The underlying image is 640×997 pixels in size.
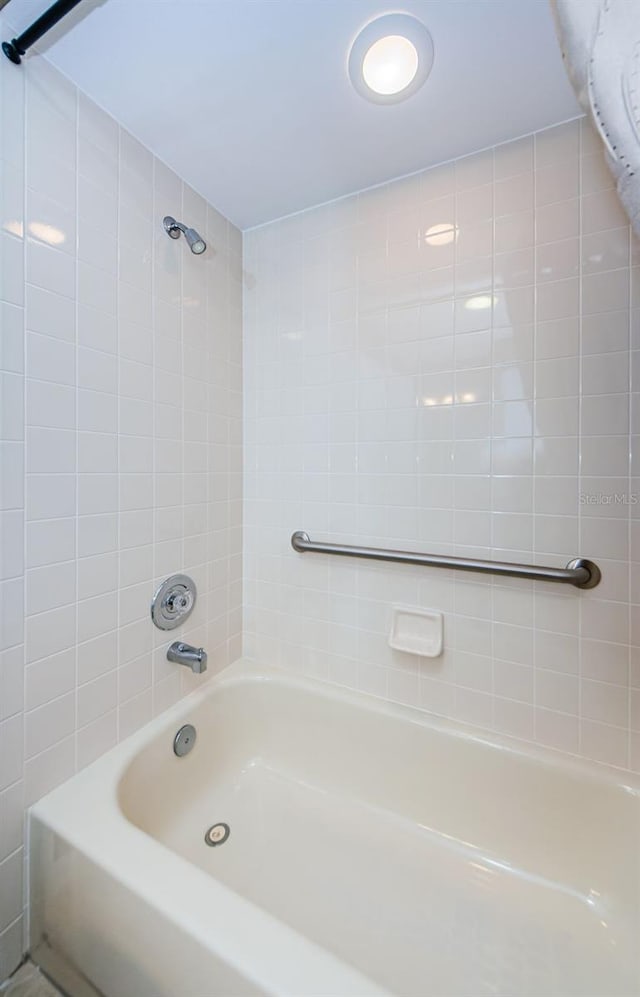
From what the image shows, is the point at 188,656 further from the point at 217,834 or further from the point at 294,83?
the point at 294,83

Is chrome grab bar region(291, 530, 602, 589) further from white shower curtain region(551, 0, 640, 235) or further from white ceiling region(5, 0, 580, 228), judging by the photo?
white ceiling region(5, 0, 580, 228)

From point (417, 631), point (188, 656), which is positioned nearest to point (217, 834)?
point (188, 656)

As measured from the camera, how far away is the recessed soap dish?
116cm

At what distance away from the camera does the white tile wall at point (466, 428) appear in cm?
97

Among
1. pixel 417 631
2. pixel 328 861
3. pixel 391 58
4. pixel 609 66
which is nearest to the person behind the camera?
pixel 609 66

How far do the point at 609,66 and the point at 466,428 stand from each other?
74cm

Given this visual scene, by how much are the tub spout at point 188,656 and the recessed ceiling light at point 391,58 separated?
61.6 inches

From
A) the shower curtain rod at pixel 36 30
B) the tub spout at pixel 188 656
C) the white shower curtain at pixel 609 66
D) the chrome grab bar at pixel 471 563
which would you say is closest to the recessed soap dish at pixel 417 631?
the chrome grab bar at pixel 471 563

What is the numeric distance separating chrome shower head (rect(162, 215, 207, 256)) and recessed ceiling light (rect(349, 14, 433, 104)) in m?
0.55

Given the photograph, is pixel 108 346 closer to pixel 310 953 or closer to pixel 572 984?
pixel 310 953

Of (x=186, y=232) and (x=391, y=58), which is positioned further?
(x=186, y=232)

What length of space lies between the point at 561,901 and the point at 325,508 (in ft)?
4.03

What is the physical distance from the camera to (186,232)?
3.75 ft

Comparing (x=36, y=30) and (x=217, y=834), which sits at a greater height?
(x=36, y=30)
